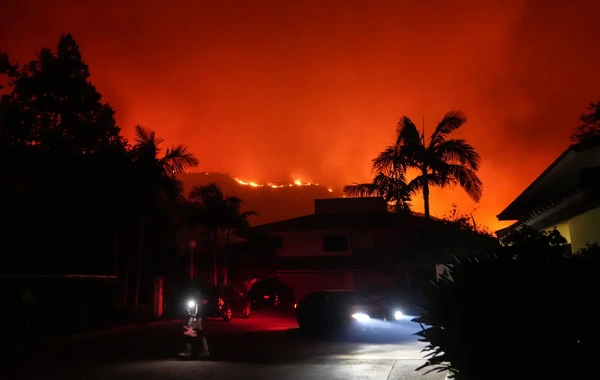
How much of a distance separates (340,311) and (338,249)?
21.7 m

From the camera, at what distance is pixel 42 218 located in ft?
80.0

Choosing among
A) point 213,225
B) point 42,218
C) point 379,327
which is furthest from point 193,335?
point 213,225

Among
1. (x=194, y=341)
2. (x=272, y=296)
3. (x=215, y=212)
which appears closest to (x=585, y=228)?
(x=194, y=341)

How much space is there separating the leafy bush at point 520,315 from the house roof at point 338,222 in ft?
106

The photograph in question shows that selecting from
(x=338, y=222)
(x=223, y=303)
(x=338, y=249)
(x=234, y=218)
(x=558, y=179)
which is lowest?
(x=223, y=303)

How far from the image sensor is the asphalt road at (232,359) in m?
10.9

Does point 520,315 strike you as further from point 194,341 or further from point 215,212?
point 215,212

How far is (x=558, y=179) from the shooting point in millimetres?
13883

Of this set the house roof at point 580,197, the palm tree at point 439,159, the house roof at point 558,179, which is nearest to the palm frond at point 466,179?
the palm tree at point 439,159

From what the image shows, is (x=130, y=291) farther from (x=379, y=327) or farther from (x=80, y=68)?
(x=379, y=327)

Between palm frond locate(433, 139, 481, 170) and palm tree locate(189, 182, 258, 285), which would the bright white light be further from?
palm tree locate(189, 182, 258, 285)

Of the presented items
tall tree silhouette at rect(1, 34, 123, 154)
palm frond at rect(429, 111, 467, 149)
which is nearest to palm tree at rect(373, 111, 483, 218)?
palm frond at rect(429, 111, 467, 149)

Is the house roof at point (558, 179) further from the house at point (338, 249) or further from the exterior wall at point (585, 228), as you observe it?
the house at point (338, 249)

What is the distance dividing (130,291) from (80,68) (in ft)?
42.8
